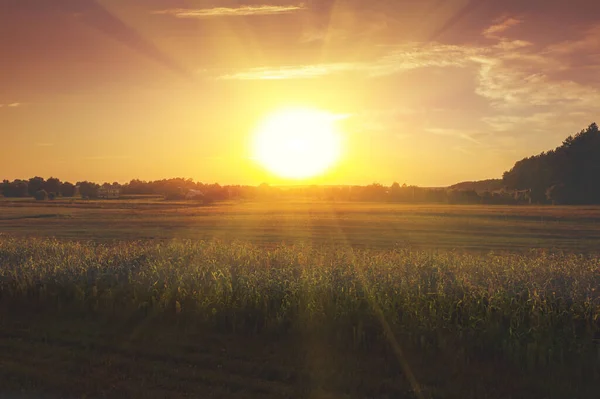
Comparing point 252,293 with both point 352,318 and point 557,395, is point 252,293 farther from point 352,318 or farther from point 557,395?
point 557,395

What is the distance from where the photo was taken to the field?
25.3 ft

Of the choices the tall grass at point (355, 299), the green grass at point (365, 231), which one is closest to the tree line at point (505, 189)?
the green grass at point (365, 231)

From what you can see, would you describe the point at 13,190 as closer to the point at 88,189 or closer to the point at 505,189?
the point at 88,189

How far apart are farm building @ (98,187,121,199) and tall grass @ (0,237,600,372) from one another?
74.0 metres

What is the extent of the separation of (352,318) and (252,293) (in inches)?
94.0

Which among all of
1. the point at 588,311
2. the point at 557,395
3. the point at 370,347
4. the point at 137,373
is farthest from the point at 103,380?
the point at 588,311

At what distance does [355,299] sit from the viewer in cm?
1048

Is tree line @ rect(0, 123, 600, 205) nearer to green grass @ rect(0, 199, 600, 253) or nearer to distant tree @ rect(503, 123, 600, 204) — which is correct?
distant tree @ rect(503, 123, 600, 204)

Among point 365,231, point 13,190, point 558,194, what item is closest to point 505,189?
point 558,194

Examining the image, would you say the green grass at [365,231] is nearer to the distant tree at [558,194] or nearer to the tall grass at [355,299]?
the tall grass at [355,299]

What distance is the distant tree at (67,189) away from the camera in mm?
88731

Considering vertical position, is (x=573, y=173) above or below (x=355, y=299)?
above

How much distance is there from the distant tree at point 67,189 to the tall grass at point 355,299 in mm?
81785

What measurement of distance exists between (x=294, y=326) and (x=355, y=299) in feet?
4.76
